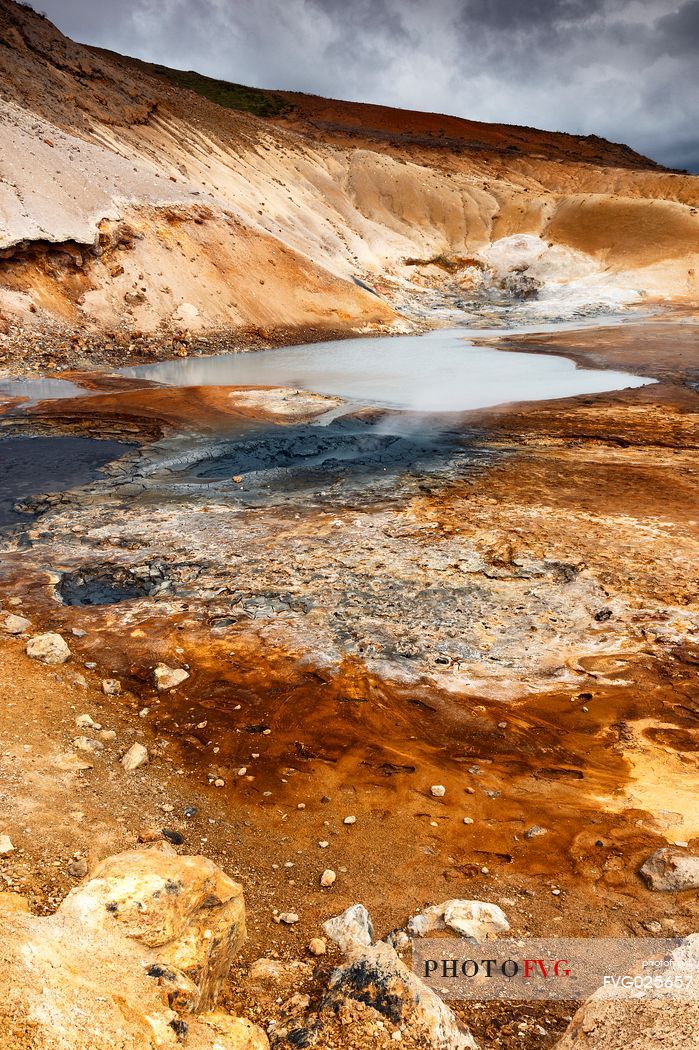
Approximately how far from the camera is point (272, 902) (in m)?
3.37

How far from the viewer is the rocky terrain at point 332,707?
98.4 inches

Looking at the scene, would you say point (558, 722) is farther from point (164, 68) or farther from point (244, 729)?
point (164, 68)

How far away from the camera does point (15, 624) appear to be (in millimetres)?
6000

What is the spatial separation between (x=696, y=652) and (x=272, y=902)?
414 cm

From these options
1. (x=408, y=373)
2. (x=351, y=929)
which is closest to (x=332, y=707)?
(x=351, y=929)

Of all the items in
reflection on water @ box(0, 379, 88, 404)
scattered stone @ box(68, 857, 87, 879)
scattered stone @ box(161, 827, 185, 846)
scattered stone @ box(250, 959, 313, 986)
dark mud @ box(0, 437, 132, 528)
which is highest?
reflection on water @ box(0, 379, 88, 404)

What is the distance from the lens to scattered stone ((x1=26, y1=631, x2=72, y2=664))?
551cm

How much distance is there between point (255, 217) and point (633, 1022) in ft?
105

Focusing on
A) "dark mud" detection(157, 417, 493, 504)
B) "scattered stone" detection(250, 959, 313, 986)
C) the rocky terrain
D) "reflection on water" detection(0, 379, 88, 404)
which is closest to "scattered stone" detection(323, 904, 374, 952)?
the rocky terrain

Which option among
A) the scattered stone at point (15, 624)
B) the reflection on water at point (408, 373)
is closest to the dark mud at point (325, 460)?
the reflection on water at point (408, 373)

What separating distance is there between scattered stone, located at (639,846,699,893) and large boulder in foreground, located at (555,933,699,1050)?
0.97m

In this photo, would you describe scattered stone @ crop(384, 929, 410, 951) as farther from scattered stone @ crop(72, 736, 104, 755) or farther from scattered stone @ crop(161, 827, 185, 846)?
scattered stone @ crop(72, 736, 104, 755)

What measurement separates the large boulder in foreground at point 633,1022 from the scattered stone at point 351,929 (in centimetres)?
93

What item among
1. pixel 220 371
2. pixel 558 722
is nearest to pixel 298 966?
pixel 558 722
